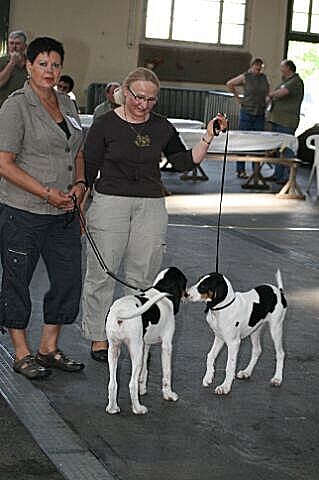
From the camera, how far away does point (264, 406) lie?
18.5 ft

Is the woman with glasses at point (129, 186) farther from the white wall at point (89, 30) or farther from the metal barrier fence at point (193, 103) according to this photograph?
the white wall at point (89, 30)

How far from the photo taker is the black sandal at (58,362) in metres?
6.04

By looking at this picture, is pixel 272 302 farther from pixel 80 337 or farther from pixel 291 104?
pixel 291 104

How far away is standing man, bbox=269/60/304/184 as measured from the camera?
1738cm

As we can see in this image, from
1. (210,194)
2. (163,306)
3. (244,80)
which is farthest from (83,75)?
(163,306)

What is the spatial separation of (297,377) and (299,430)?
1002mm

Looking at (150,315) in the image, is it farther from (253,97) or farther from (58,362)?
(253,97)

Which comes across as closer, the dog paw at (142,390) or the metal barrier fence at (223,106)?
the dog paw at (142,390)

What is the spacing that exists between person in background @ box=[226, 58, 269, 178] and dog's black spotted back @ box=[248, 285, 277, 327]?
12.3 meters

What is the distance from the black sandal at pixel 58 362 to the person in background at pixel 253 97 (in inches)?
486

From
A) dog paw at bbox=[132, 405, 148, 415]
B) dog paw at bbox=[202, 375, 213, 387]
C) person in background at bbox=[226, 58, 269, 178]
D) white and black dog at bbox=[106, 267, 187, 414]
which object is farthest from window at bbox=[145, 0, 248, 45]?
dog paw at bbox=[132, 405, 148, 415]

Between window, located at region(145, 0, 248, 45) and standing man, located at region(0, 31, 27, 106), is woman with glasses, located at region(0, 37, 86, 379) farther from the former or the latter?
Answer: window, located at region(145, 0, 248, 45)

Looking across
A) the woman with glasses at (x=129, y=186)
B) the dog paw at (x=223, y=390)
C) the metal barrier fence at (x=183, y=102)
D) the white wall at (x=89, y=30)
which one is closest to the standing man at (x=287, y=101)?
the metal barrier fence at (x=183, y=102)

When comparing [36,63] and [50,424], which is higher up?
[36,63]
